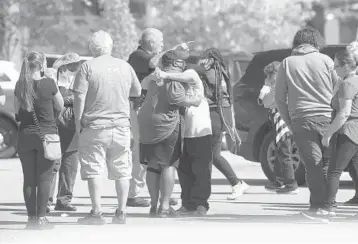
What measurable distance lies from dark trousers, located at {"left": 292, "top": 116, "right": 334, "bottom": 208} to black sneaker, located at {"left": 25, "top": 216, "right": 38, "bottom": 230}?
244 centimetres

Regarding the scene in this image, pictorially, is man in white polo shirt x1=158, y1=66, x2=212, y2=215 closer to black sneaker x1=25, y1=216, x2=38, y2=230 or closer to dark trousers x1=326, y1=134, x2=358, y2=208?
dark trousers x1=326, y1=134, x2=358, y2=208

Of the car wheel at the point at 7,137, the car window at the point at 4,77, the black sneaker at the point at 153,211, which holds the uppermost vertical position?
the car window at the point at 4,77

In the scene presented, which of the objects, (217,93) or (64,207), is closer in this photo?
(64,207)

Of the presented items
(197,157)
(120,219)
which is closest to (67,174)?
(197,157)

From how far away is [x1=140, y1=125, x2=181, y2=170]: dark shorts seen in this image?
10547 millimetres

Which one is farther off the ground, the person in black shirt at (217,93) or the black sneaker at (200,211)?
the person in black shirt at (217,93)

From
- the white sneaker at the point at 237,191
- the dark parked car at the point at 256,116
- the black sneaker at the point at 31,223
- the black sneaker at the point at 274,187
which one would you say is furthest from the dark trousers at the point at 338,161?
the dark parked car at the point at 256,116

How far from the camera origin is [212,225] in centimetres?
996

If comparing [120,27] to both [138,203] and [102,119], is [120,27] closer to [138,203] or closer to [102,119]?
[138,203]

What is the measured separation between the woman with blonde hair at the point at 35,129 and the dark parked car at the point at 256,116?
4556 millimetres

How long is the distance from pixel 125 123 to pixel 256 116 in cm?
440

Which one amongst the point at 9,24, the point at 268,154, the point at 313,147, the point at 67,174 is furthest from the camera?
the point at 9,24

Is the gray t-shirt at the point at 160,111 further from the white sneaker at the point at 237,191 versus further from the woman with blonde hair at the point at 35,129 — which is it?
the white sneaker at the point at 237,191

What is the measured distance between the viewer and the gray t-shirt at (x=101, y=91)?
9938 mm
